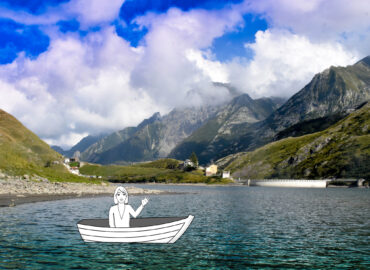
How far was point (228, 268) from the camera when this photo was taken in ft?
78.8

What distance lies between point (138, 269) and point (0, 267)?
1024 cm

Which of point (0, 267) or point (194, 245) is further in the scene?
point (194, 245)

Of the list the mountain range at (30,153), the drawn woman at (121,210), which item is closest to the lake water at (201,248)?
the drawn woman at (121,210)

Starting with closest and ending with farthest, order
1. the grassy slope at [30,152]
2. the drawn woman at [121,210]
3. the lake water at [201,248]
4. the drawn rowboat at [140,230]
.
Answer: the lake water at [201,248]
the drawn woman at [121,210]
the drawn rowboat at [140,230]
the grassy slope at [30,152]

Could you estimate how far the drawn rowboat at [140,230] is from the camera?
29.3m

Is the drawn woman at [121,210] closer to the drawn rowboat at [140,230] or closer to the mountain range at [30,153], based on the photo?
the drawn rowboat at [140,230]

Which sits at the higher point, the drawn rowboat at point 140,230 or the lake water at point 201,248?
the drawn rowboat at point 140,230

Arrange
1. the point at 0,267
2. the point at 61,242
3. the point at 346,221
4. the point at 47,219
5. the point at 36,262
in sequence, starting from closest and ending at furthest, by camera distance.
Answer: the point at 0,267 < the point at 36,262 < the point at 61,242 < the point at 47,219 < the point at 346,221

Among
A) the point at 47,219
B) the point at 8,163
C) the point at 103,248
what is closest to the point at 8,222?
the point at 47,219

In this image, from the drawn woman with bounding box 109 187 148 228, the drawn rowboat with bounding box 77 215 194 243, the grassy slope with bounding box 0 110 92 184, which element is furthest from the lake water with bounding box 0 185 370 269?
the grassy slope with bounding box 0 110 92 184

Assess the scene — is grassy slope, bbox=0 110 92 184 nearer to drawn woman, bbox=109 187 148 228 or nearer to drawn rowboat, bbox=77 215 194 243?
drawn rowboat, bbox=77 215 194 243

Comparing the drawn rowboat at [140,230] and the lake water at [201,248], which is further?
the drawn rowboat at [140,230]

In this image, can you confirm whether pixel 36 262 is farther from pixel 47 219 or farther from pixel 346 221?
→ pixel 346 221

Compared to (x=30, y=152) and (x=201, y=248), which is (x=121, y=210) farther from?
(x=30, y=152)
